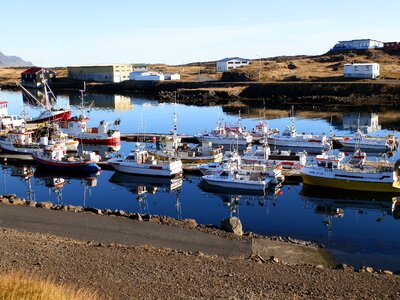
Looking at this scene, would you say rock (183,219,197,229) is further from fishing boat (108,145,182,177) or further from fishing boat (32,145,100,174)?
fishing boat (32,145,100,174)

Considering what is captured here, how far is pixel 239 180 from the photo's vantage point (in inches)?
1407

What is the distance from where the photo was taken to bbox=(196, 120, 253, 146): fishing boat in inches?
2197

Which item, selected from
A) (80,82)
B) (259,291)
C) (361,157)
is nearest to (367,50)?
(80,82)

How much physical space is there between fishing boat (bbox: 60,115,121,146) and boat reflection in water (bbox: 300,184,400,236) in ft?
80.8

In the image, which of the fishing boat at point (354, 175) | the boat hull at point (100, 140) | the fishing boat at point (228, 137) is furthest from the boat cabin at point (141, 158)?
the fishing boat at point (228, 137)

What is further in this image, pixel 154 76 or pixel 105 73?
pixel 105 73

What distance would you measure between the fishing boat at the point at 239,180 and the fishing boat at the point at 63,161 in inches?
379

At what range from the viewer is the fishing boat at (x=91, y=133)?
55531mm

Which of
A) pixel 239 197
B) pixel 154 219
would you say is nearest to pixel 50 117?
pixel 239 197

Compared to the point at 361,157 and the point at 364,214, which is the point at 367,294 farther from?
the point at 361,157

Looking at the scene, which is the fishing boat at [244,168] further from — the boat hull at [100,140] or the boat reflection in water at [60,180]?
the boat hull at [100,140]

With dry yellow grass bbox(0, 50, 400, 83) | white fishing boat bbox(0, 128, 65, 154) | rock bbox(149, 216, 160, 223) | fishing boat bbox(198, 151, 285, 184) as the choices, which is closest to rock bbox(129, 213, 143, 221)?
rock bbox(149, 216, 160, 223)

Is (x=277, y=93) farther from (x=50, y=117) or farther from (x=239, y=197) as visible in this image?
(x=239, y=197)

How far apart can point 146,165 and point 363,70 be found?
76.8 metres
